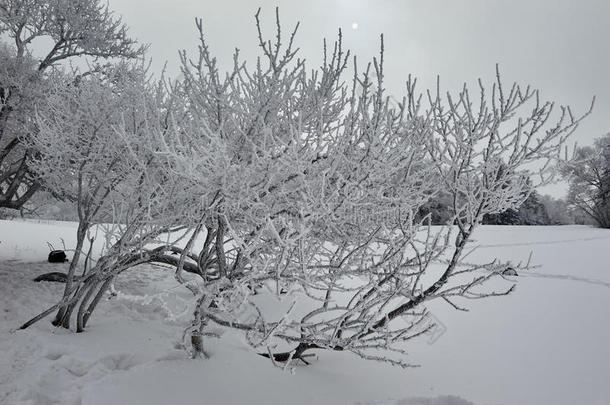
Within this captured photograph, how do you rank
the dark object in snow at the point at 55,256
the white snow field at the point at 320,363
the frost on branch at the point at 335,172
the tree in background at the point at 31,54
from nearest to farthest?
the frost on branch at the point at 335,172 < the white snow field at the point at 320,363 < the tree in background at the point at 31,54 < the dark object in snow at the point at 55,256

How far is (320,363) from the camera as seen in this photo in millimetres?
4785

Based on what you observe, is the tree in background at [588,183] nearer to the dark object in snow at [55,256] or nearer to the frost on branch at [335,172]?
the frost on branch at [335,172]

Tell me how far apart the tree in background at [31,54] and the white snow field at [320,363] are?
2752 mm

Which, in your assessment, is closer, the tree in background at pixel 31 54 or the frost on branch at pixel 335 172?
the frost on branch at pixel 335 172

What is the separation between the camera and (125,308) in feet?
23.4

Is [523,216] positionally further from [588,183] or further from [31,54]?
[31,54]

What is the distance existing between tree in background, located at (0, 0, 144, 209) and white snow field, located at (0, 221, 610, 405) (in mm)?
2752

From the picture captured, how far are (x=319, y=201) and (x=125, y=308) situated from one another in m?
6.07

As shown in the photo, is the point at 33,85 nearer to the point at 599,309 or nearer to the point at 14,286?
the point at 14,286

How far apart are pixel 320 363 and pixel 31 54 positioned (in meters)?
8.67

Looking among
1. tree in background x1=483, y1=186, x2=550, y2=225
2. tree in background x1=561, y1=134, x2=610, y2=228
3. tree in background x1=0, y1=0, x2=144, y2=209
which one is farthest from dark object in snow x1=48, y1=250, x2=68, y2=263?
tree in background x1=561, y1=134, x2=610, y2=228

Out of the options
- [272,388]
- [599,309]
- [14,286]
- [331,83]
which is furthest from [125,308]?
[599,309]

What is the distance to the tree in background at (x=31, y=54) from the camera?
7.66m

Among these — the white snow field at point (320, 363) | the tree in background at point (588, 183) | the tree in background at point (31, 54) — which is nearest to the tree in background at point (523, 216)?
the tree in background at point (588, 183)
